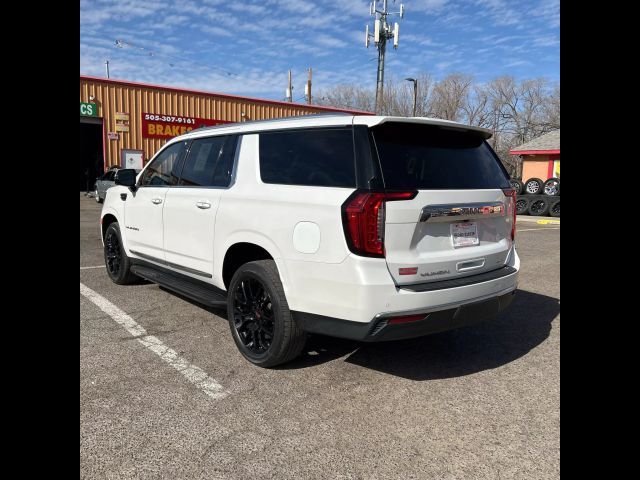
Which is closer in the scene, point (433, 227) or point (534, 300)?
point (433, 227)

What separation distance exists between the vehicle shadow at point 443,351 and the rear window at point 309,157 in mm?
1423

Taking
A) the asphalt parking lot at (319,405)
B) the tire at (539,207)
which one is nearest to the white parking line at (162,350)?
the asphalt parking lot at (319,405)

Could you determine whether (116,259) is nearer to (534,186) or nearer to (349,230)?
(349,230)

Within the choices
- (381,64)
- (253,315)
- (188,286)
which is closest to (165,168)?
(188,286)

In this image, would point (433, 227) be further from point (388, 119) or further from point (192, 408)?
point (192, 408)

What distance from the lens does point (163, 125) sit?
21781 millimetres

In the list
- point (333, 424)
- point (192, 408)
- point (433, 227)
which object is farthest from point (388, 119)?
point (192, 408)

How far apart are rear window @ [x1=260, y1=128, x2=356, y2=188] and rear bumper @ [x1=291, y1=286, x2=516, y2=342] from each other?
86 cm

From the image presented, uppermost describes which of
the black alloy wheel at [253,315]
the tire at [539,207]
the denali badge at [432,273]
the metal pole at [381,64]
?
the metal pole at [381,64]

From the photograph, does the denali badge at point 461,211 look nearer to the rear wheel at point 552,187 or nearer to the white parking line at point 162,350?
the white parking line at point 162,350

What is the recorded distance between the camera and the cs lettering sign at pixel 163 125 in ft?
70.3
